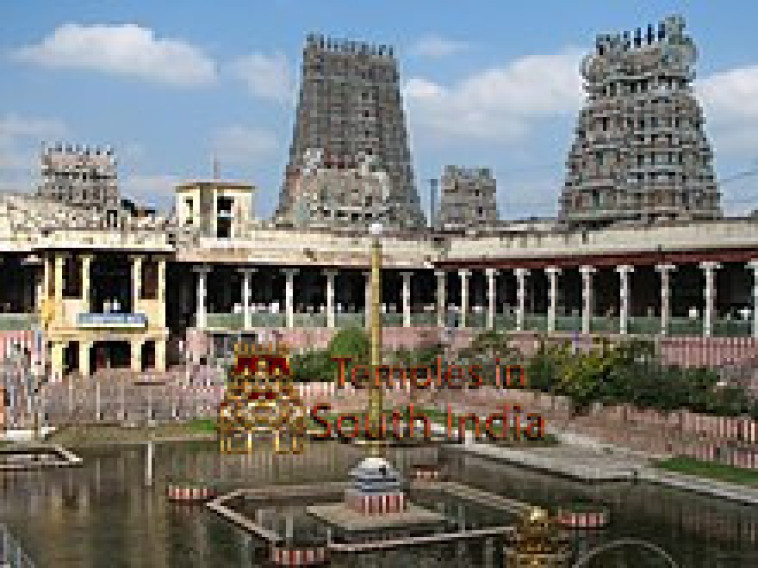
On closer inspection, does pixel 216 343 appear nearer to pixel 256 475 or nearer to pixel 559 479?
pixel 256 475

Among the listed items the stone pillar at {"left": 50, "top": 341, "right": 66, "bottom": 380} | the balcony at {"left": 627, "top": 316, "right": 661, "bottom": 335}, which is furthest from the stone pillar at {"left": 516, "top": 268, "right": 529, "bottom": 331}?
the stone pillar at {"left": 50, "top": 341, "right": 66, "bottom": 380}

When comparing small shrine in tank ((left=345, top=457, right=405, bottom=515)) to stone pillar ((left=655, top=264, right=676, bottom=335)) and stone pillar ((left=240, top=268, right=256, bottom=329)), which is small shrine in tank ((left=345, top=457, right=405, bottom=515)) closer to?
stone pillar ((left=655, top=264, right=676, bottom=335))

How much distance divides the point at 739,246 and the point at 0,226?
38.0 meters

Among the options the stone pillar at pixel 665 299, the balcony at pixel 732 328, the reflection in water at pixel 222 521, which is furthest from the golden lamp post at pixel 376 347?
the stone pillar at pixel 665 299

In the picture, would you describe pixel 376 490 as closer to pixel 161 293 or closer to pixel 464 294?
pixel 161 293

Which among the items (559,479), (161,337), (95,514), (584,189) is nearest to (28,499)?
(95,514)

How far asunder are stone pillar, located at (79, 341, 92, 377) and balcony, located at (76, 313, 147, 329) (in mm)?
916

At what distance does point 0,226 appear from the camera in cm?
5672

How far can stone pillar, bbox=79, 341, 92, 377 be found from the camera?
171 feet

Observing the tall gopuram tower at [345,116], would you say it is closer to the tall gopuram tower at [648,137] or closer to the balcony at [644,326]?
the tall gopuram tower at [648,137]

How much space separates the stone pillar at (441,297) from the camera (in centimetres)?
6278

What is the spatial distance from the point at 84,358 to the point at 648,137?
1461 inches

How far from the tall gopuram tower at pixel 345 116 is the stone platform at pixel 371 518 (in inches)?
2250

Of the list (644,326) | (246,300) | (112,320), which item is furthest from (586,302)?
(112,320)
